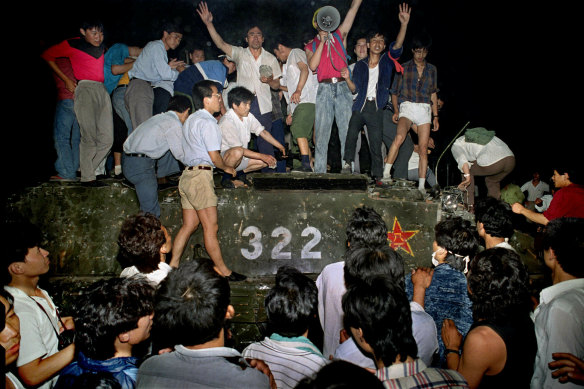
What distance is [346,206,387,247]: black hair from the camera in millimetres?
3264

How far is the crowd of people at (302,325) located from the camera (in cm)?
189

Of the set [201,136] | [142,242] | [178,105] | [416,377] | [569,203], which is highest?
[178,105]

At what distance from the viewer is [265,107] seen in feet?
21.4

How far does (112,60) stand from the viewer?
614 centimetres

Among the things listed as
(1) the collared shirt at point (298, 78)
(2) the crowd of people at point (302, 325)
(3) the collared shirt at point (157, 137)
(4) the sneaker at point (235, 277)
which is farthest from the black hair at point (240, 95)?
(2) the crowd of people at point (302, 325)

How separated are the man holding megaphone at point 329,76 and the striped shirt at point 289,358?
14.5 ft

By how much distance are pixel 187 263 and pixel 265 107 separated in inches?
183

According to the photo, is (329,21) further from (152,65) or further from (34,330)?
(34,330)

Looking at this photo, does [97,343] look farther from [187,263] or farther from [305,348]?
[305,348]

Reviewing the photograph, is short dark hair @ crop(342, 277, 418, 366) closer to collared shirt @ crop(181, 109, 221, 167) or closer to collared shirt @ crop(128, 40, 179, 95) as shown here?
collared shirt @ crop(181, 109, 221, 167)

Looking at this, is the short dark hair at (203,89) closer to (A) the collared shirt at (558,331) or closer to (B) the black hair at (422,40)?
(B) the black hair at (422,40)

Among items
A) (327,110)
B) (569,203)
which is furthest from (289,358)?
(327,110)

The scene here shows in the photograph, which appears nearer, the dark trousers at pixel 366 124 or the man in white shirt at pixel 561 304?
the man in white shirt at pixel 561 304

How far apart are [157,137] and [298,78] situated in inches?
112
